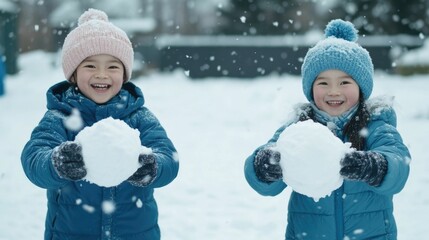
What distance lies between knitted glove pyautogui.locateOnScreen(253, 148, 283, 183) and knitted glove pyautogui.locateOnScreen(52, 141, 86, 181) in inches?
A: 25.6

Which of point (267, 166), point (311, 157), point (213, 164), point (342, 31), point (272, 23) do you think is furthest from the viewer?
point (272, 23)


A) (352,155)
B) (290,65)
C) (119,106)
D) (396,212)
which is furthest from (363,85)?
(290,65)

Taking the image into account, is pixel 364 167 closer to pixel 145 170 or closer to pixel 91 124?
pixel 145 170

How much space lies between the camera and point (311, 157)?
1971 mm

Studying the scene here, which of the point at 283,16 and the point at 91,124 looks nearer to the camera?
the point at 91,124

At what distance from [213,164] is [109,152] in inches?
196

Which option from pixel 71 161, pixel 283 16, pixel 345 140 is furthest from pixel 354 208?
pixel 283 16

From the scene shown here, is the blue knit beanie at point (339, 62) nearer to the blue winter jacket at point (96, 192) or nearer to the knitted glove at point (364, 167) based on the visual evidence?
the knitted glove at point (364, 167)

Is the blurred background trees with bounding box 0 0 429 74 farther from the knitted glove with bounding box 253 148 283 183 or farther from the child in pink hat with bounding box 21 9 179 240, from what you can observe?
the knitted glove with bounding box 253 148 283 183

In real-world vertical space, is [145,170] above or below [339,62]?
below

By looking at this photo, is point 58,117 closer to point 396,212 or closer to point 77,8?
point 396,212

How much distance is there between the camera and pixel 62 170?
2000 mm

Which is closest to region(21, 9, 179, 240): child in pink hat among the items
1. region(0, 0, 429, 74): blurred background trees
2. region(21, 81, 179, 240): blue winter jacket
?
region(21, 81, 179, 240): blue winter jacket

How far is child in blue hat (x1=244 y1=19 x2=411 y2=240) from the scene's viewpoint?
229 centimetres
